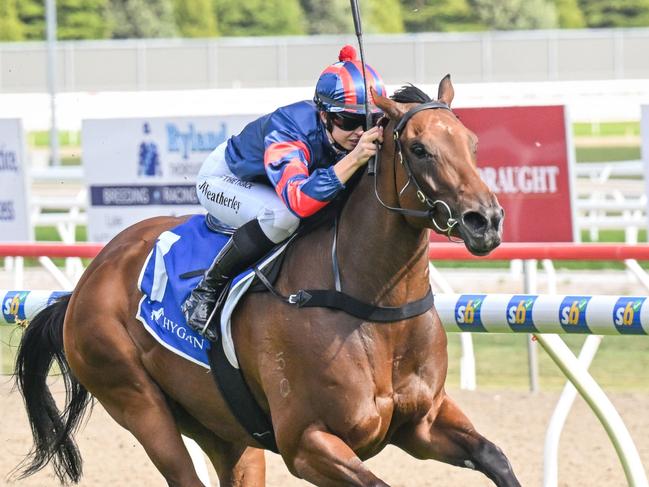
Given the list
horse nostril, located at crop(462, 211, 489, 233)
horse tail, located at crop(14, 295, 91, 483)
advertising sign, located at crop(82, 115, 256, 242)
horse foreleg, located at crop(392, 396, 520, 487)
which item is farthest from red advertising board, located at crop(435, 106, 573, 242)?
horse nostril, located at crop(462, 211, 489, 233)

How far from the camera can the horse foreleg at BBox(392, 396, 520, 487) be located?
12.1ft

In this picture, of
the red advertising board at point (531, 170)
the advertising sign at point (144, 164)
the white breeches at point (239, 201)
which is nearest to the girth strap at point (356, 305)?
the white breeches at point (239, 201)

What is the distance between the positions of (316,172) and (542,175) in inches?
188

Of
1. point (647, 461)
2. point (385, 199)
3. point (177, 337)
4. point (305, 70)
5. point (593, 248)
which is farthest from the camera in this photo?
point (305, 70)

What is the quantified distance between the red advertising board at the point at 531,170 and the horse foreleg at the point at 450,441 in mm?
4501

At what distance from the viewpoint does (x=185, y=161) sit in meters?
9.35

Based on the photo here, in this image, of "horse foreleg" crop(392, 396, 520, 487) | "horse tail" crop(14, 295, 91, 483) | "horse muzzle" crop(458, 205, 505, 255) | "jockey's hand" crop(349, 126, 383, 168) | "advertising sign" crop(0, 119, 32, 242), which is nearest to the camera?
"horse muzzle" crop(458, 205, 505, 255)

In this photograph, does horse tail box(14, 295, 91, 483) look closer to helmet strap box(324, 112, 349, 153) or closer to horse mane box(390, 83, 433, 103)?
helmet strap box(324, 112, 349, 153)

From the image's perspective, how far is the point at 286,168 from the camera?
147 inches

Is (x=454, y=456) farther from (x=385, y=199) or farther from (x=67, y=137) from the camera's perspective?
(x=67, y=137)

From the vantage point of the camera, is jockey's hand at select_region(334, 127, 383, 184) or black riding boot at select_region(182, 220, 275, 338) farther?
black riding boot at select_region(182, 220, 275, 338)

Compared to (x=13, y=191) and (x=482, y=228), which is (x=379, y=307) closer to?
(x=482, y=228)

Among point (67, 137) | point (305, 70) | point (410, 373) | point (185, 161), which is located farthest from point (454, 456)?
point (67, 137)

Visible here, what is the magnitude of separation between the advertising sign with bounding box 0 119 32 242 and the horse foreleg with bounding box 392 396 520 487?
6.33m
